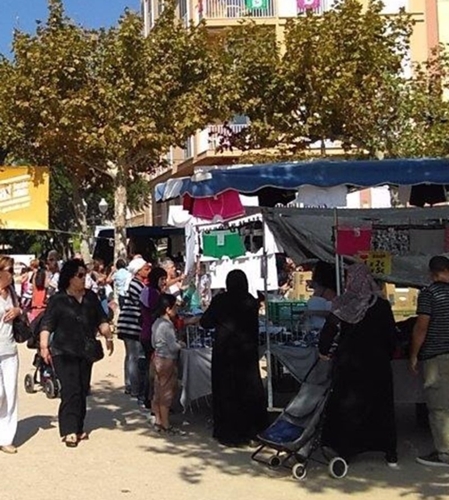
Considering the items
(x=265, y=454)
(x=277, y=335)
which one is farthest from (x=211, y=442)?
(x=277, y=335)

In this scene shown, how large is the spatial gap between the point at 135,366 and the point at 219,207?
2.95 metres

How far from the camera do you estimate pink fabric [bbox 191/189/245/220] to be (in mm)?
7695

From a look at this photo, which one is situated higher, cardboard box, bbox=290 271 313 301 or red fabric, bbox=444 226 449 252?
red fabric, bbox=444 226 449 252

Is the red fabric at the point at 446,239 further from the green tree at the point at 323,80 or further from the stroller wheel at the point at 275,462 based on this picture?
the green tree at the point at 323,80

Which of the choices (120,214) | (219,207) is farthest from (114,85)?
(219,207)

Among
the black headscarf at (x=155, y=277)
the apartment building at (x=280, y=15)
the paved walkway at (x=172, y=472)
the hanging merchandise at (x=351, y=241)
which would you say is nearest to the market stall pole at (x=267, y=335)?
the paved walkway at (x=172, y=472)

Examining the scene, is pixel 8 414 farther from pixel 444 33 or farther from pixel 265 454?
pixel 444 33

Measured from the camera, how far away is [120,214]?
20.3m

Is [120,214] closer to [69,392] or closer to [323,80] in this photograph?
[323,80]

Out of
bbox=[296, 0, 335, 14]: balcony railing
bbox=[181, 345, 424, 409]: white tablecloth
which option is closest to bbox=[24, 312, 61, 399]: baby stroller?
bbox=[181, 345, 424, 409]: white tablecloth

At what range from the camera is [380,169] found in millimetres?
7531

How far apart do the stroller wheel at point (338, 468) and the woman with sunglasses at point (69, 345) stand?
2477mm

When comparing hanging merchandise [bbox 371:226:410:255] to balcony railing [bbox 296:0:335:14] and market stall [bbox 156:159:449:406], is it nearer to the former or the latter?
market stall [bbox 156:159:449:406]

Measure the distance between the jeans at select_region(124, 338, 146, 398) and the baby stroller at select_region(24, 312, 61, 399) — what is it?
0.87 meters
